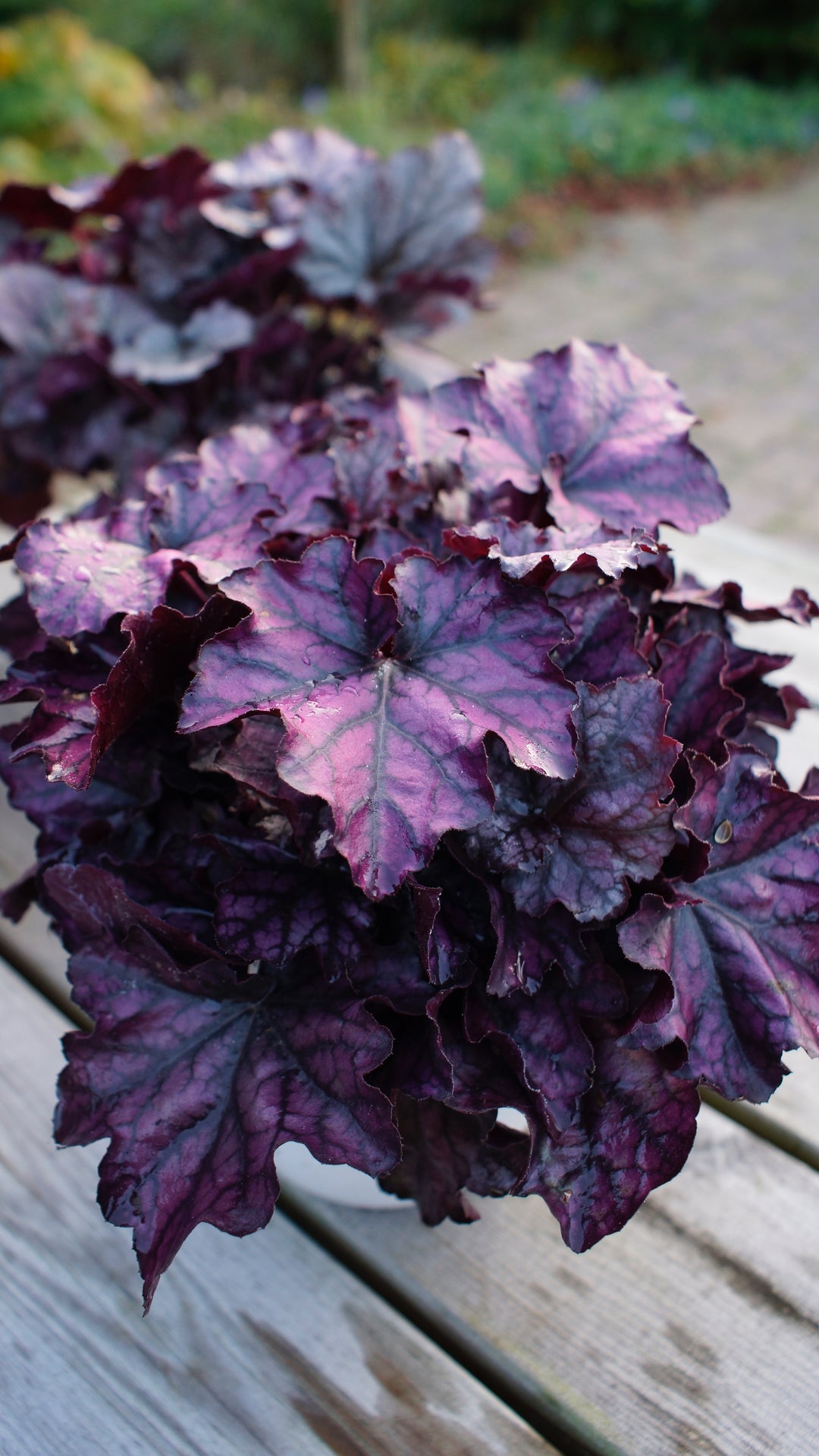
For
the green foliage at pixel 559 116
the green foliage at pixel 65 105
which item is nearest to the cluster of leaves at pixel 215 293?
the green foliage at pixel 65 105

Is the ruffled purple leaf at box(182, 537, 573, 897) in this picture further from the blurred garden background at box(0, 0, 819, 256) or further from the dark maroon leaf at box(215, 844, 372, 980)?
the blurred garden background at box(0, 0, 819, 256)

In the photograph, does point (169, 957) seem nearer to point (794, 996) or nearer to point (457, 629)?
point (457, 629)

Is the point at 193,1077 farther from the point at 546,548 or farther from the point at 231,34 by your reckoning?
the point at 231,34

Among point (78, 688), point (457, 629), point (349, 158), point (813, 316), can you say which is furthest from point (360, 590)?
point (813, 316)

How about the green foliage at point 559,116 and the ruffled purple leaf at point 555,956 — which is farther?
the green foliage at point 559,116

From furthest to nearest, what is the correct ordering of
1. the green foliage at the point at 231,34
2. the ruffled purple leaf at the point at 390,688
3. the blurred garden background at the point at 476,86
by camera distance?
the green foliage at the point at 231,34 < the blurred garden background at the point at 476,86 < the ruffled purple leaf at the point at 390,688

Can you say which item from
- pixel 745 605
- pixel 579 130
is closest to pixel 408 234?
pixel 745 605

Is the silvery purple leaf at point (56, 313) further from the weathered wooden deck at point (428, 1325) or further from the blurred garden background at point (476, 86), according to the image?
the blurred garden background at point (476, 86)
